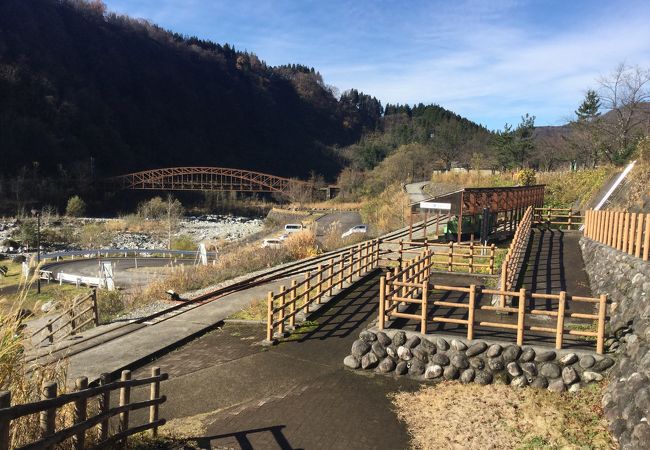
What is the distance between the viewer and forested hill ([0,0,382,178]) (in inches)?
3135

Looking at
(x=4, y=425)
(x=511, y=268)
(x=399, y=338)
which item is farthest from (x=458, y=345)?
(x=4, y=425)

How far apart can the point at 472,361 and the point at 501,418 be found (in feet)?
4.93

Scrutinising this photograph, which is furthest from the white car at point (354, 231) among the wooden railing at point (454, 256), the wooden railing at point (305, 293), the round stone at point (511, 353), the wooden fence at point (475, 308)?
the round stone at point (511, 353)

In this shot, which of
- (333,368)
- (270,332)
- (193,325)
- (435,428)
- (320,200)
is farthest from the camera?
(320,200)

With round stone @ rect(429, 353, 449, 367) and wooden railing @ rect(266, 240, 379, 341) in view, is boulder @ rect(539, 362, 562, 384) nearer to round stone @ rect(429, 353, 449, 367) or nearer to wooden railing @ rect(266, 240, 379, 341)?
round stone @ rect(429, 353, 449, 367)

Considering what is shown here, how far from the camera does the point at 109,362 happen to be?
955cm

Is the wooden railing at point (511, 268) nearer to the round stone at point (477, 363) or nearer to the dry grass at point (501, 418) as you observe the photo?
the round stone at point (477, 363)

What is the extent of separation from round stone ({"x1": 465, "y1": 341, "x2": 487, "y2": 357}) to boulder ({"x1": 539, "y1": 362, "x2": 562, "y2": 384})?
959 millimetres

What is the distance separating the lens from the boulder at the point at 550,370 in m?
7.84

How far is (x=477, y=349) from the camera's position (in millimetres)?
8430

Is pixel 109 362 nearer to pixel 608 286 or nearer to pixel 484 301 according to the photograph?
pixel 484 301

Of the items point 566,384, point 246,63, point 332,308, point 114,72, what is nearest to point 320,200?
point 114,72

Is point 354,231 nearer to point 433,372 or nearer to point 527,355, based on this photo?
point 433,372

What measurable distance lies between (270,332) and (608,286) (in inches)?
299
